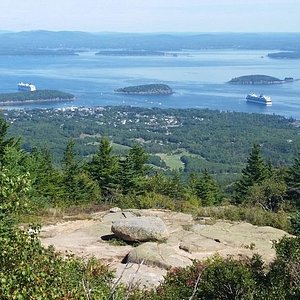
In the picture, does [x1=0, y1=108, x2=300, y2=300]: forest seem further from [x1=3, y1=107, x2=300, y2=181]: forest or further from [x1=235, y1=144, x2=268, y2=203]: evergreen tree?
[x1=3, y1=107, x2=300, y2=181]: forest

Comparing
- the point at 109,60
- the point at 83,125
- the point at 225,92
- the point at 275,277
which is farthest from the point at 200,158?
the point at 109,60

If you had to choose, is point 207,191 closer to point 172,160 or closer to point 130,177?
point 130,177

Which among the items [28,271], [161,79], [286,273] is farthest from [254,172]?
[161,79]

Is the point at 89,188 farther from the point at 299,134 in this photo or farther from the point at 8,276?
the point at 299,134

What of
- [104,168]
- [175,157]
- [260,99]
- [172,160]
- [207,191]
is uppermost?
[104,168]

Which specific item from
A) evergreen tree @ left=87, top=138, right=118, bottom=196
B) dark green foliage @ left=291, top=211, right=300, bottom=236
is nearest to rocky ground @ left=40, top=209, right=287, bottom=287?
dark green foliage @ left=291, top=211, right=300, bottom=236

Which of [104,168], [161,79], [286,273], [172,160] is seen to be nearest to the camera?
[286,273]

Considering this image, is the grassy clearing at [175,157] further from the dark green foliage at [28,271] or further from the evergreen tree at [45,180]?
the dark green foliage at [28,271]
